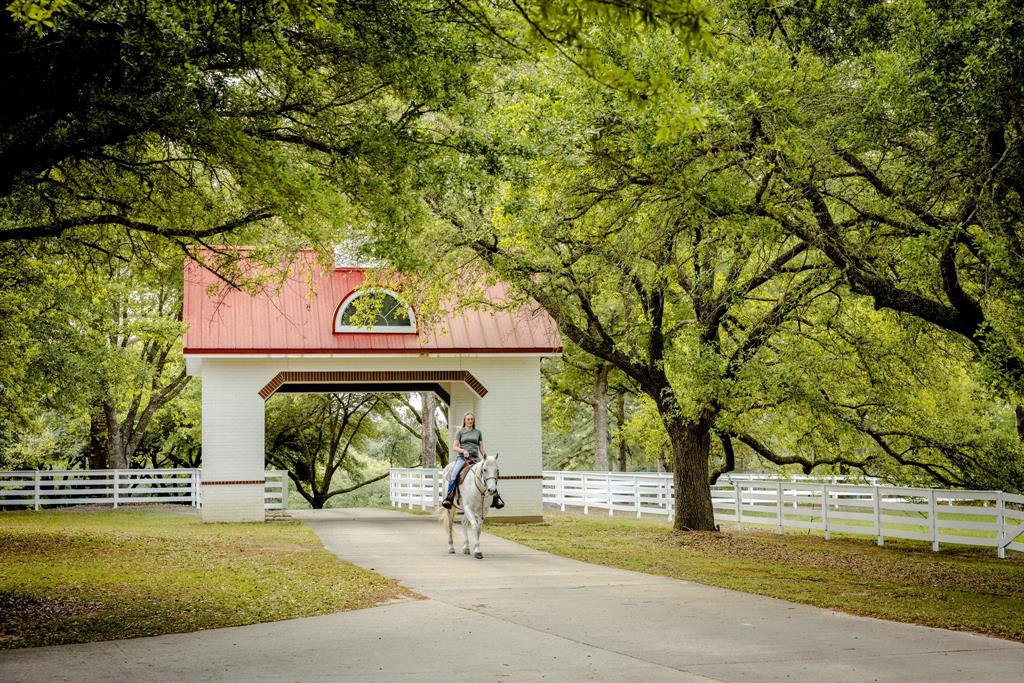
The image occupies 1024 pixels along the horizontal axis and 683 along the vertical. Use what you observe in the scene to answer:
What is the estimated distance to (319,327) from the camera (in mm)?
23531

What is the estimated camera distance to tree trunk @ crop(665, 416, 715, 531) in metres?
21.1

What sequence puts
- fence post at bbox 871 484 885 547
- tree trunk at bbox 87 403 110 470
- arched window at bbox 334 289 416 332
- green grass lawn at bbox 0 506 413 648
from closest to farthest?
green grass lawn at bbox 0 506 413 648 → fence post at bbox 871 484 885 547 → arched window at bbox 334 289 416 332 → tree trunk at bbox 87 403 110 470

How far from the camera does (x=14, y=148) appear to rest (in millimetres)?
9203

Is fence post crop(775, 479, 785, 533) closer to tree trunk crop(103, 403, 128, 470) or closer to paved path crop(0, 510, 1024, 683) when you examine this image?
paved path crop(0, 510, 1024, 683)

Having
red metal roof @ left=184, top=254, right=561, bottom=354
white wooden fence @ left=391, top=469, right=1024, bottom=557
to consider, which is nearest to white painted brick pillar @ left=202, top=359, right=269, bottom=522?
red metal roof @ left=184, top=254, right=561, bottom=354

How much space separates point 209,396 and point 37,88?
14.9 meters

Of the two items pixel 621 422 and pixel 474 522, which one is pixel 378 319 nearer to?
pixel 474 522

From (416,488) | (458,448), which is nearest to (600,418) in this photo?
(416,488)

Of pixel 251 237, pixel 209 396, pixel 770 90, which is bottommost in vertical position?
pixel 209 396

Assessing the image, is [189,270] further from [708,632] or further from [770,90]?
[708,632]

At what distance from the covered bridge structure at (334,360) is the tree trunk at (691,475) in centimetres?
425

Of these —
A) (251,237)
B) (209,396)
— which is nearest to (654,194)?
(251,237)

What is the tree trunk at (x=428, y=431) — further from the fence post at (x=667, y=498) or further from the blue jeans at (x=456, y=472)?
the blue jeans at (x=456, y=472)

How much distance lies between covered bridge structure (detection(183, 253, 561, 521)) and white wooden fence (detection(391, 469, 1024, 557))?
3.45 m
